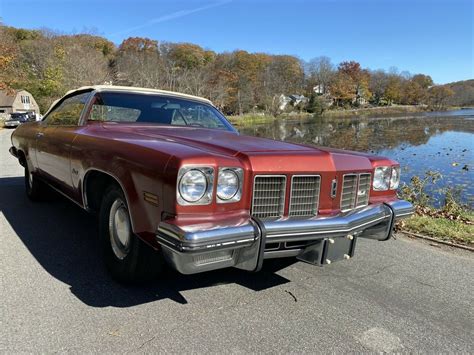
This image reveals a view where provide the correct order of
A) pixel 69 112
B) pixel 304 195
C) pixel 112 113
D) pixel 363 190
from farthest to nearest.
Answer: pixel 69 112 < pixel 112 113 < pixel 363 190 < pixel 304 195

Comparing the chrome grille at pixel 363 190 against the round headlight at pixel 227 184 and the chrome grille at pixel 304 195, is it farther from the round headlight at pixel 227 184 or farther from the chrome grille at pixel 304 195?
the round headlight at pixel 227 184

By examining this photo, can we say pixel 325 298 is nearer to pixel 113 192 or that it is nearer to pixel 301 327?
pixel 301 327

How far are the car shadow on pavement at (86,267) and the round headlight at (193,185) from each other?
101cm

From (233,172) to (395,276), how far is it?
2.06 meters

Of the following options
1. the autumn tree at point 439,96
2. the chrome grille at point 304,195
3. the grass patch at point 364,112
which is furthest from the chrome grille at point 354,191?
the autumn tree at point 439,96

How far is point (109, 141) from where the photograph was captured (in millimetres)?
3293

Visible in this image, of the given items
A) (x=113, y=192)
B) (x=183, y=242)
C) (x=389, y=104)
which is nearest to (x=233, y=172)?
(x=183, y=242)

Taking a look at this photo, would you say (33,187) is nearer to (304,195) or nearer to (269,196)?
(269,196)

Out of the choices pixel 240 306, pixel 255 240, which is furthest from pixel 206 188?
pixel 240 306

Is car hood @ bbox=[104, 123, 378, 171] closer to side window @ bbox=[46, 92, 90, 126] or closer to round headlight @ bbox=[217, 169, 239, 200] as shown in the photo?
round headlight @ bbox=[217, 169, 239, 200]

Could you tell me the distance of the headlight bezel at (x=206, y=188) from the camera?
2.47 m

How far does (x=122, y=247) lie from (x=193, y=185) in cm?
111

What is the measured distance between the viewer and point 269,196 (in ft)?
9.21

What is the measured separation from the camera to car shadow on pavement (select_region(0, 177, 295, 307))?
3164mm
